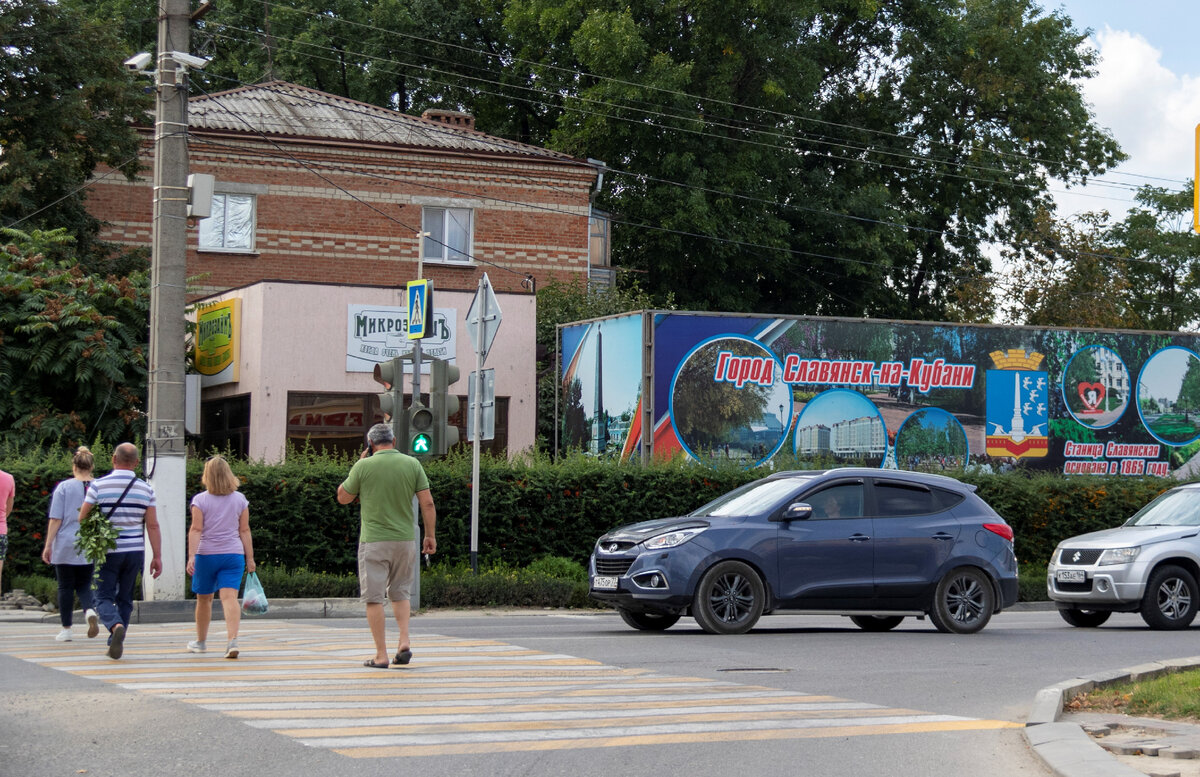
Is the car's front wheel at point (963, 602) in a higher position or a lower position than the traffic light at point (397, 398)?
lower

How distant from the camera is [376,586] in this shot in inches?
432

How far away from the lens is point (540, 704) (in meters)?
9.19

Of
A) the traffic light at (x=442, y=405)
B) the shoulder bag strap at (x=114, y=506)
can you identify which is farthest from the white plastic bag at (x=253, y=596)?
the traffic light at (x=442, y=405)

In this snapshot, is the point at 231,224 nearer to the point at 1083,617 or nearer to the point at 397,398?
the point at 397,398

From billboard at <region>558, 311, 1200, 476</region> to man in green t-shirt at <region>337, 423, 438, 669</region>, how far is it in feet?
44.1

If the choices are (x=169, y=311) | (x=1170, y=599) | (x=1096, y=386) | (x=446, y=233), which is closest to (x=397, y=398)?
(x=169, y=311)

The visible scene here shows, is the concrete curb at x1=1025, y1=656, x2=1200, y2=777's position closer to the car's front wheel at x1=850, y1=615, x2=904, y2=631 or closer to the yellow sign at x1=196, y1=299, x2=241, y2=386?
the car's front wheel at x1=850, y1=615, x2=904, y2=631

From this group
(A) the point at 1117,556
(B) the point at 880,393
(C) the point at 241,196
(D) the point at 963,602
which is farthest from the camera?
(C) the point at 241,196

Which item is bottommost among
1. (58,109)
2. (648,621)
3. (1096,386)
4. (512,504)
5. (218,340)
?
(648,621)

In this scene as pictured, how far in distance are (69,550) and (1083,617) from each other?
37.9 ft

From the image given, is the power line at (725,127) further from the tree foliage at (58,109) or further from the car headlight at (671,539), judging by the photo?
the car headlight at (671,539)

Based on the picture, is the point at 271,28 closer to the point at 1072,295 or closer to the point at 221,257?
the point at 221,257

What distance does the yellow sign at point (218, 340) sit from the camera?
89.2 feet

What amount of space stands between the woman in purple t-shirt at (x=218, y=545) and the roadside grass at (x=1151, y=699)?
6.49m
